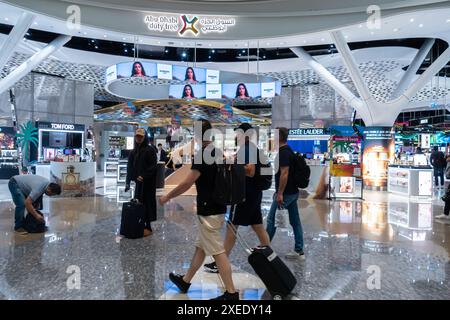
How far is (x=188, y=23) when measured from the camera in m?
11.1

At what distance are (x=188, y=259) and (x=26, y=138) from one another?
12.3m

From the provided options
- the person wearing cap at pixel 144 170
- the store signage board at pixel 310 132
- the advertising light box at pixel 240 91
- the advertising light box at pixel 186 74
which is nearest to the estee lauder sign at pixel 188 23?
the advertising light box at pixel 186 74

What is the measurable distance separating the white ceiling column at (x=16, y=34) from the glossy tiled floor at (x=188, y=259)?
673 cm

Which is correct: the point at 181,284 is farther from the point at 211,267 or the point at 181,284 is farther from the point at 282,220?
the point at 282,220

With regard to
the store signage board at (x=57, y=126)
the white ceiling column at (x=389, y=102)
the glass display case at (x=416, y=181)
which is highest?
the white ceiling column at (x=389, y=102)

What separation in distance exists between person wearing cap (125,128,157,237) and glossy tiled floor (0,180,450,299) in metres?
0.50

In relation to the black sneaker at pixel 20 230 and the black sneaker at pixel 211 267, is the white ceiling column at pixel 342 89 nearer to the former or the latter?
the black sneaker at pixel 211 267

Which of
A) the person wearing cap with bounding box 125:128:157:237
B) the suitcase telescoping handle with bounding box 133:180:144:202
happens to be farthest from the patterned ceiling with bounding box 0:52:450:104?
the suitcase telescoping handle with bounding box 133:180:144:202

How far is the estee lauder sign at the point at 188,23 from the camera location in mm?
10914

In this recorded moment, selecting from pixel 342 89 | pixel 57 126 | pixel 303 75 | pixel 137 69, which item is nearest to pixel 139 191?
pixel 137 69

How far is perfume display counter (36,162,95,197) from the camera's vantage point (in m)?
8.53

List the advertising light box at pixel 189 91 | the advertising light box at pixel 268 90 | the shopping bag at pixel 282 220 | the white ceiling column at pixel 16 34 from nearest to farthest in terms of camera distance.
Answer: the shopping bag at pixel 282 220
the white ceiling column at pixel 16 34
the advertising light box at pixel 268 90
the advertising light box at pixel 189 91

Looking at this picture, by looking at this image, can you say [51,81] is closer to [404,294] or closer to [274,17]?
[274,17]

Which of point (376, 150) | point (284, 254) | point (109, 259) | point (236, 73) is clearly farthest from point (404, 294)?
point (236, 73)
